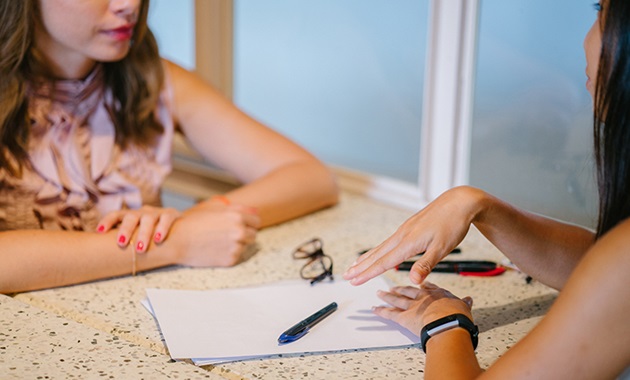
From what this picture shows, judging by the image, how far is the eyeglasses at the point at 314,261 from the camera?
129 centimetres

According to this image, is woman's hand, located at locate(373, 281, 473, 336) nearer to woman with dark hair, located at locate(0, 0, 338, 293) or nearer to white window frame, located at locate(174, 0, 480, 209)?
woman with dark hair, located at locate(0, 0, 338, 293)

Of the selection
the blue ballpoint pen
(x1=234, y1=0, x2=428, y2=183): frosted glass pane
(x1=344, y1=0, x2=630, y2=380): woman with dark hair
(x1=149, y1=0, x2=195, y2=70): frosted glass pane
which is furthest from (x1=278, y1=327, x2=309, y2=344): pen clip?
(x1=149, y1=0, x2=195, y2=70): frosted glass pane

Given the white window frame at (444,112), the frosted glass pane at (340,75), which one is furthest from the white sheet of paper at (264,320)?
the frosted glass pane at (340,75)

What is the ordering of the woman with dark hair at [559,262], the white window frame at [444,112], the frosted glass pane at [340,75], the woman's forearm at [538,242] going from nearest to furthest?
the woman with dark hair at [559,262] < the woman's forearm at [538,242] < the white window frame at [444,112] < the frosted glass pane at [340,75]

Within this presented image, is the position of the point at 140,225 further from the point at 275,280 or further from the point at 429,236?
the point at 429,236

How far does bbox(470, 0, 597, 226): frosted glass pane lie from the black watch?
18.5 inches

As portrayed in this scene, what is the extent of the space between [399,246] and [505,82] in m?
0.59

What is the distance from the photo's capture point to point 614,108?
32.4 inches

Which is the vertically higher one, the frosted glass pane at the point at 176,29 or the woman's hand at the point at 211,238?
the frosted glass pane at the point at 176,29

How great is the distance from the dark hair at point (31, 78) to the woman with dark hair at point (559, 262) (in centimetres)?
67

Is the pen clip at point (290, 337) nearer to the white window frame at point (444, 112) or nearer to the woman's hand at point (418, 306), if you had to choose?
the woman's hand at point (418, 306)

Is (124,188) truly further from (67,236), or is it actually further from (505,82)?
(505,82)

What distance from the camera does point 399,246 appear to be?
41.0 inches

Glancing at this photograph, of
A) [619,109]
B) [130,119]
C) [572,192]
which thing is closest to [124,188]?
[130,119]
